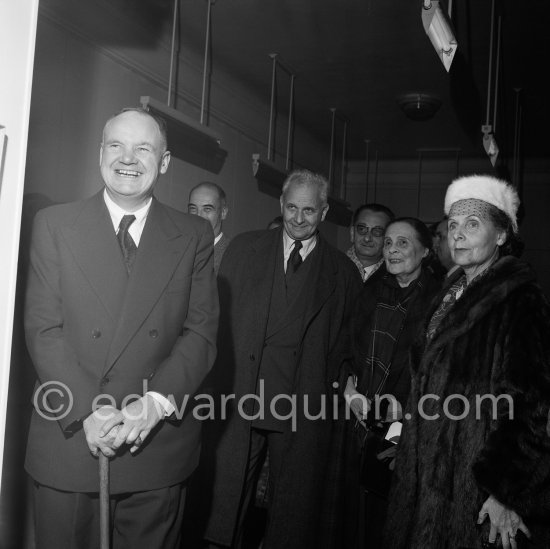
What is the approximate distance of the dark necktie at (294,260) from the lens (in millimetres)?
2938

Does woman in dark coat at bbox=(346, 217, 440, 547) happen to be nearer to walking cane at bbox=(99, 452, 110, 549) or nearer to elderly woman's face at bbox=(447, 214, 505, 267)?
elderly woman's face at bbox=(447, 214, 505, 267)

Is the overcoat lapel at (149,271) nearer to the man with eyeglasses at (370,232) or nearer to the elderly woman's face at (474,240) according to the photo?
the elderly woman's face at (474,240)

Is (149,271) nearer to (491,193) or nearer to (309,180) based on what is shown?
(491,193)

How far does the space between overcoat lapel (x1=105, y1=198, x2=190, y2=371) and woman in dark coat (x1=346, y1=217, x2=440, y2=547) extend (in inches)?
50.9

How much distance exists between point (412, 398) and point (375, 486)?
491 mm

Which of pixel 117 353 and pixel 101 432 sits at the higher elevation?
pixel 117 353

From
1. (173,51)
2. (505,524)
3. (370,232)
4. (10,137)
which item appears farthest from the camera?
(173,51)

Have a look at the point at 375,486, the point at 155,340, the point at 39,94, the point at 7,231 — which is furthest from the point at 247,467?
the point at 39,94

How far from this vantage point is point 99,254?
1771mm

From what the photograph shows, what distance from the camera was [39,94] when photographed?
3.43 metres

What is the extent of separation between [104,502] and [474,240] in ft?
4.77

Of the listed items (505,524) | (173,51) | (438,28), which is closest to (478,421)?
(505,524)

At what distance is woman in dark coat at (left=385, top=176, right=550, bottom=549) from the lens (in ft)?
6.19

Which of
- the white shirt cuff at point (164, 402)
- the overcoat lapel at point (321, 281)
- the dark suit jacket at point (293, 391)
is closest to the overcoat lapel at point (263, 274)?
the dark suit jacket at point (293, 391)
